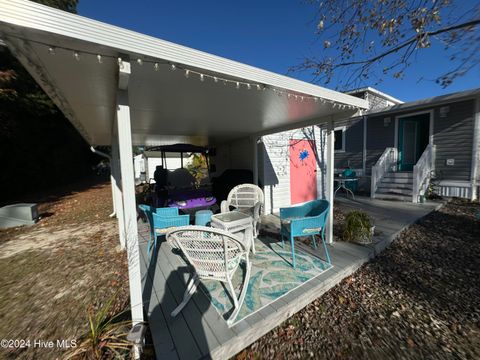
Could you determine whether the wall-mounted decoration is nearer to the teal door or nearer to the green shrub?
the teal door

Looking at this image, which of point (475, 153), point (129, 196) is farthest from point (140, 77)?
point (475, 153)

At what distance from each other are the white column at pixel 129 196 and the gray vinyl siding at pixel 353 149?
9847 millimetres

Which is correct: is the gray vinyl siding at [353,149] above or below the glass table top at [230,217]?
above

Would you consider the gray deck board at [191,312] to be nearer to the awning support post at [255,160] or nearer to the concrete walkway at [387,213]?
the concrete walkway at [387,213]

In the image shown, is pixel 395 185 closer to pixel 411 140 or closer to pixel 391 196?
pixel 391 196

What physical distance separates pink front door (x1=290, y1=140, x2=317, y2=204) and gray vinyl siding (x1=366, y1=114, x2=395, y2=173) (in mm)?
3902

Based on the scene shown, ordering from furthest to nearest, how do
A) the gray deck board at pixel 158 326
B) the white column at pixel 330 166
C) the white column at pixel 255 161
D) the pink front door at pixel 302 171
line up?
1. the pink front door at pixel 302 171
2. the white column at pixel 255 161
3. the white column at pixel 330 166
4. the gray deck board at pixel 158 326

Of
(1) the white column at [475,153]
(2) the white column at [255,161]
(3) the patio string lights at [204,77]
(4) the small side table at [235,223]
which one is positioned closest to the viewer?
(3) the patio string lights at [204,77]

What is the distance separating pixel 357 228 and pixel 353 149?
714 cm

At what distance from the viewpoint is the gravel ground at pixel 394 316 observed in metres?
1.64

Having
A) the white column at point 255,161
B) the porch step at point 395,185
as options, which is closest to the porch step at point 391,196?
the porch step at point 395,185

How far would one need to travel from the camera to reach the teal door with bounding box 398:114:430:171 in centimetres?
786

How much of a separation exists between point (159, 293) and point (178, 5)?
203 inches

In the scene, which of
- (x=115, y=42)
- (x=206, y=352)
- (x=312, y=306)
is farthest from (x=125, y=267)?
(x=115, y=42)
